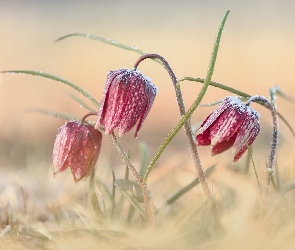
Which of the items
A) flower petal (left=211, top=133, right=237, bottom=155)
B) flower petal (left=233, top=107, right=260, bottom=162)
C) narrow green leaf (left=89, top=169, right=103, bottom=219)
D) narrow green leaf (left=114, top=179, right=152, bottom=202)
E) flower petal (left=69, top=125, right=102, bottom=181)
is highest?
flower petal (left=233, top=107, right=260, bottom=162)

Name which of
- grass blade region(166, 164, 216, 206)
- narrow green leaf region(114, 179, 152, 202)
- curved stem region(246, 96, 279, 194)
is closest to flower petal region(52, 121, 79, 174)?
narrow green leaf region(114, 179, 152, 202)

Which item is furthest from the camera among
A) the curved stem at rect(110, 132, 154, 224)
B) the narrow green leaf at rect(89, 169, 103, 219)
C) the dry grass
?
the narrow green leaf at rect(89, 169, 103, 219)

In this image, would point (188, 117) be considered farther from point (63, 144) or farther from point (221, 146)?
point (63, 144)

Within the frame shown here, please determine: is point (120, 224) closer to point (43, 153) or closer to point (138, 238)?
point (138, 238)

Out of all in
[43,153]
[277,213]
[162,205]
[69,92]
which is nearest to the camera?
[277,213]

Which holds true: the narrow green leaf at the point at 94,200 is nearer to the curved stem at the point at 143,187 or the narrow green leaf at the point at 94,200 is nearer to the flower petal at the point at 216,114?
the curved stem at the point at 143,187

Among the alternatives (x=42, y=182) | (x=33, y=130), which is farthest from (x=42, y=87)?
(x=42, y=182)

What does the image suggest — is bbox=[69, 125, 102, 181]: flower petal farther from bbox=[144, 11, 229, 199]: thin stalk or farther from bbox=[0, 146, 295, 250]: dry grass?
bbox=[144, 11, 229, 199]: thin stalk
